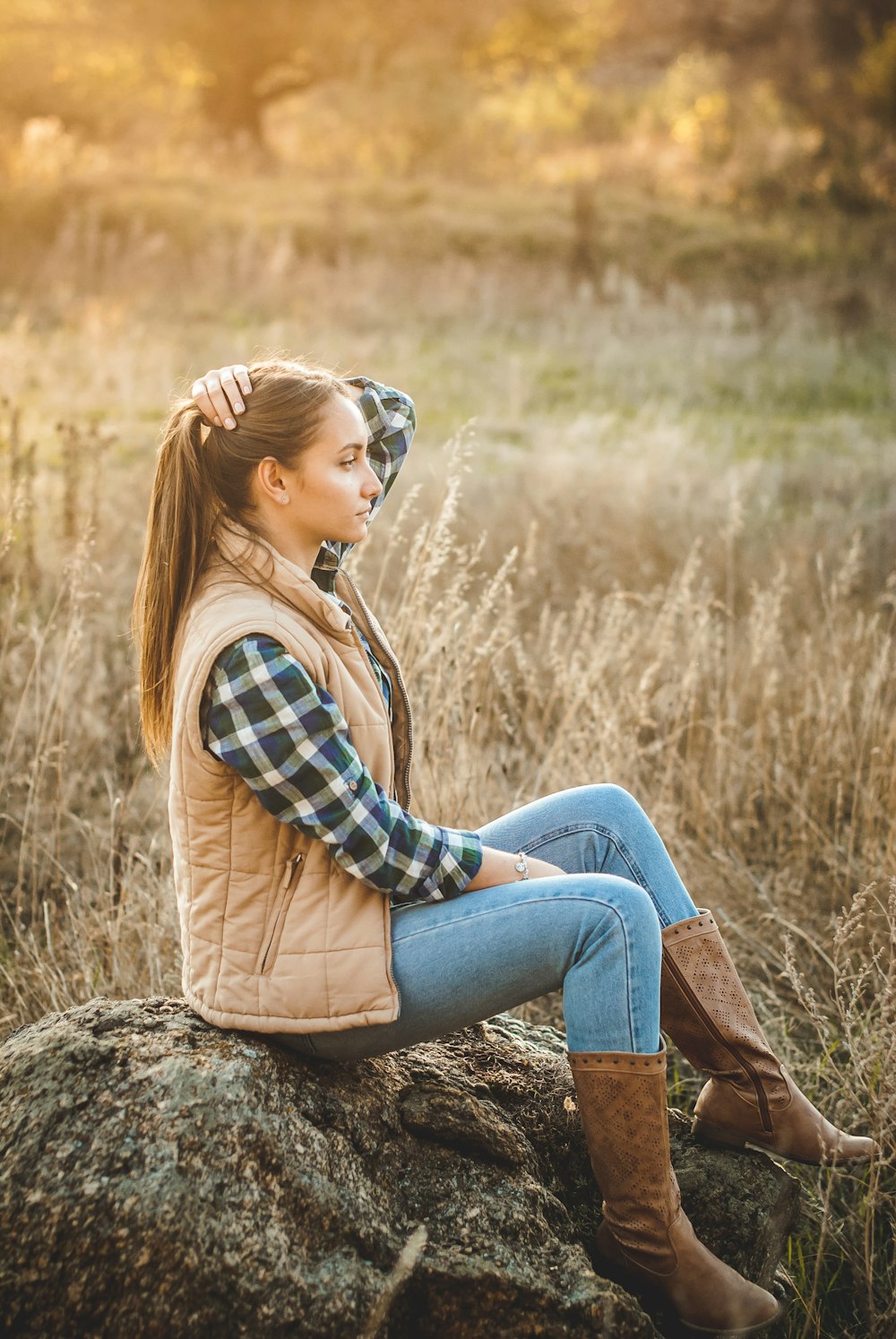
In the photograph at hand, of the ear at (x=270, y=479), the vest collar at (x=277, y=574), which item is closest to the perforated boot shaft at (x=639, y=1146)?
the vest collar at (x=277, y=574)

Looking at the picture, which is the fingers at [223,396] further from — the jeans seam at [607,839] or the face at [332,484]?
the jeans seam at [607,839]

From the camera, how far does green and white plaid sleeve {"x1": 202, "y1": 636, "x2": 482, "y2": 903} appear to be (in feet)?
5.72

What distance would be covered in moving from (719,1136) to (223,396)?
1.70 meters

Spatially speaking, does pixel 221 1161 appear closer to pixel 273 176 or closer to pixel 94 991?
pixel 94 991

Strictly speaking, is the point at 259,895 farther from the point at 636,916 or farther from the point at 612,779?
the point at 612,779

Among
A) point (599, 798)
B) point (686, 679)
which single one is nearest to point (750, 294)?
point (686, 679)

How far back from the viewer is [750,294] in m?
12.5

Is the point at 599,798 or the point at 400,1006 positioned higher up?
the point at 599,798

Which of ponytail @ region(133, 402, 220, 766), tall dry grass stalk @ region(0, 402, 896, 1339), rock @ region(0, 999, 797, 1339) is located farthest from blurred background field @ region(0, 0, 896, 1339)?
ponytail @ region(133, 402, 220, 766)

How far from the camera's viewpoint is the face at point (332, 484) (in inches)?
79.5

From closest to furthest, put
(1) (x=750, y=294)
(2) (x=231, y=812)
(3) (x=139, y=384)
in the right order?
(2) (x=231, y=812), (3) (x=139, y=384), (1) (x=750, y=294)

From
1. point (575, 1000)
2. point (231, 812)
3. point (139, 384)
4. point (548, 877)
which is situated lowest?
point (575, 1000)

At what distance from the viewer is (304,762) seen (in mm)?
1743

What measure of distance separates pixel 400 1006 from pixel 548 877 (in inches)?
13.2
